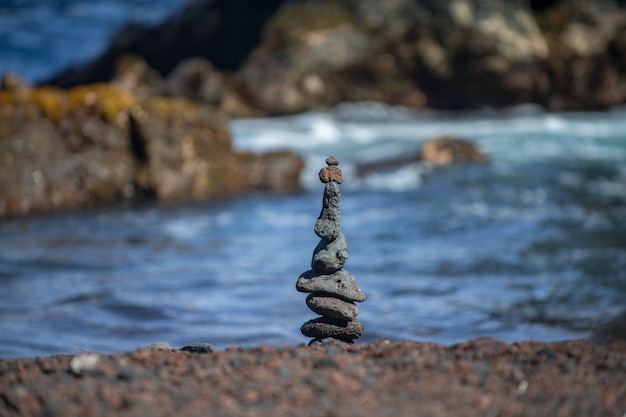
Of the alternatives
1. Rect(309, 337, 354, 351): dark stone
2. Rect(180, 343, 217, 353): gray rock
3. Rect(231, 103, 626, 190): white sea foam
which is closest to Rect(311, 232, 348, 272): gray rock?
Rect(309, 337, 354, 351): dark stone

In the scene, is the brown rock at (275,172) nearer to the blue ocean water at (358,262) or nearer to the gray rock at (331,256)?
the blue ocean water at (358,262)

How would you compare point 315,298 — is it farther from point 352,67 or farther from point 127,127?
point 352,67

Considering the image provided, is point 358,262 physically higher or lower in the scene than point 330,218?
higher

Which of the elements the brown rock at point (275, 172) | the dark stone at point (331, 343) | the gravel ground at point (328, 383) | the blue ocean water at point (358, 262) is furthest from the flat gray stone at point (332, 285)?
the brown rock at point (275, 172)

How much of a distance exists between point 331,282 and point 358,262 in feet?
21.3

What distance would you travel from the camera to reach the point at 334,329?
19.7ft

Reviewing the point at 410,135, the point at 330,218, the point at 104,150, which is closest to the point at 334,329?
the point at 330,218

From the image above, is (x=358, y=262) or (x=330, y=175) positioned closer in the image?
(x=330, y=175)

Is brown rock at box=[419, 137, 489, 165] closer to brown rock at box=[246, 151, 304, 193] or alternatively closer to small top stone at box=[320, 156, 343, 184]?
brown rock at box=[246, 151, 304, 193]

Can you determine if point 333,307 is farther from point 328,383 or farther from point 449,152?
point 449,152

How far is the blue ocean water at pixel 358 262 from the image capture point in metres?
9.27

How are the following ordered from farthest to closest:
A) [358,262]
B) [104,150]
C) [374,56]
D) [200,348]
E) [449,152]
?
[374,56]
[449,152]
[104,150]
[358,262]
[200,348]

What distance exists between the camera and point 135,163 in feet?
57.1

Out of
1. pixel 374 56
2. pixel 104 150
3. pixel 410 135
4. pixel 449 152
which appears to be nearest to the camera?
pixel 104 150
